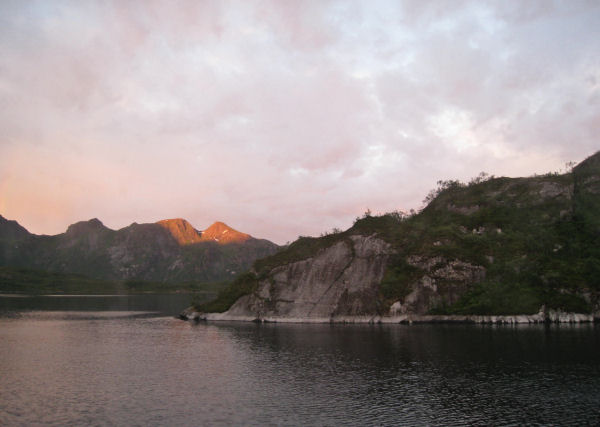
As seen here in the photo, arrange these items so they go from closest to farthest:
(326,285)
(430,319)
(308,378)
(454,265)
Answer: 1. (308,378)
2. (430,319)
3. (454,265)
4. (326,285)

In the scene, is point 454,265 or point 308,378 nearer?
point 308,378

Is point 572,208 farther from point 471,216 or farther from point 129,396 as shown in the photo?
point 129,396

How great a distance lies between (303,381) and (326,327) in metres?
62.8

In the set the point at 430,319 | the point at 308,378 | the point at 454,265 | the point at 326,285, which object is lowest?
the point at 308,378

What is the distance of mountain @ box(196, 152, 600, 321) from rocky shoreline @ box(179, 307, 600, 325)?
2.51ft

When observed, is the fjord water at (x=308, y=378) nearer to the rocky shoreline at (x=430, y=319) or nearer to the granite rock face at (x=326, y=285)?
the rocky shoreline at (x=430, y=319)

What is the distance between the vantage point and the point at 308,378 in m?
56.7

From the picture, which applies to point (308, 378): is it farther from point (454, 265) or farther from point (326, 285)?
point (454, 265)

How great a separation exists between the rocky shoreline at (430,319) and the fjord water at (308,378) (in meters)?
11.1

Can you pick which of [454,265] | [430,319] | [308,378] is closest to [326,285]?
[430,319]

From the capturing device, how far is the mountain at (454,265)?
385ft

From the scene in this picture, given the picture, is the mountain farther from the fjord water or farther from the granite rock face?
the fjord water

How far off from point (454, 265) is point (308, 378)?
8470cm

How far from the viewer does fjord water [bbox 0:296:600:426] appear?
136 ft
